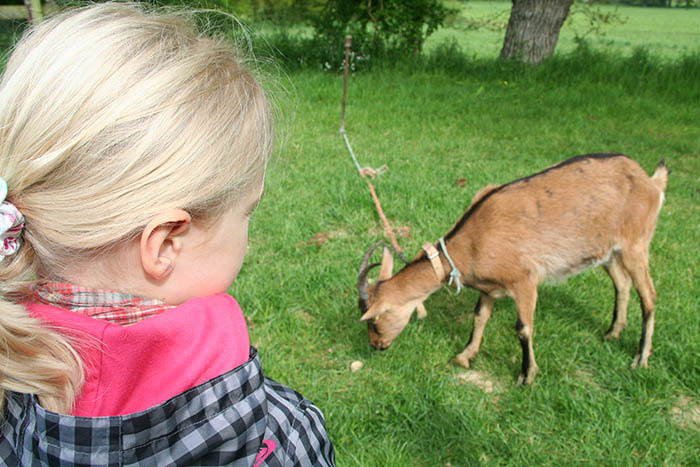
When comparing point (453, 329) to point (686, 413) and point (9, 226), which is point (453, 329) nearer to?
point (686, 413)

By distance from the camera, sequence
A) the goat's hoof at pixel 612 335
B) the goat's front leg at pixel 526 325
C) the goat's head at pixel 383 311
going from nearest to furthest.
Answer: the goat's front leg at pixel 526 325, the goat's head at pixel 383 311, the goat's hoof at pixel 612 335

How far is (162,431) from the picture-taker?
0.85 m

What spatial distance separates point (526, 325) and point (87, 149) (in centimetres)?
301

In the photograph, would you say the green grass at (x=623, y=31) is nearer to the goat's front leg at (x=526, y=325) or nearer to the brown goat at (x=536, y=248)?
the brown goat at (x=536, y=248)

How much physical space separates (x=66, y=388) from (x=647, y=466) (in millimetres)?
2781

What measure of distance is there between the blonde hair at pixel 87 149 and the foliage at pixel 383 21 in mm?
11297

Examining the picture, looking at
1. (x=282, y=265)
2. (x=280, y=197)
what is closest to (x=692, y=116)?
(x=280, y=197)

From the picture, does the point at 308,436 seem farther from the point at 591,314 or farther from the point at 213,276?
the point at 591,314

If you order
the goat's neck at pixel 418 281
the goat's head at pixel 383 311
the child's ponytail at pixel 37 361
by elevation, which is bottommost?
the goat's head at pixel 383 311

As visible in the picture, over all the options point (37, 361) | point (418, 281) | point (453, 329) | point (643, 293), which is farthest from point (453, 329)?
point (37, 361)

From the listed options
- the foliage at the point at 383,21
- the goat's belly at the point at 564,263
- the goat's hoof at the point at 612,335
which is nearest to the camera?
the goat's belly at the point at 564,263

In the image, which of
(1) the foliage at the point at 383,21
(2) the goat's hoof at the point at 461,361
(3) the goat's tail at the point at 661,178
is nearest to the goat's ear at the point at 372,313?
(2) the goat's hoof at the point at 461,361

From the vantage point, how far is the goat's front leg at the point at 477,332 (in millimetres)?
3469

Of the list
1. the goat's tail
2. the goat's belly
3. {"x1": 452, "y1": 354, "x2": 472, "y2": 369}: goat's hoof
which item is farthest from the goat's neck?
the goat's tail
